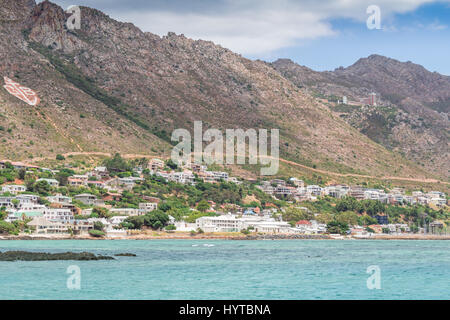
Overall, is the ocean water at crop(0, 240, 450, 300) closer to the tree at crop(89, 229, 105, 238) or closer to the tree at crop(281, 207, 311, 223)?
the tree at crop(89, 229, 105, 238)

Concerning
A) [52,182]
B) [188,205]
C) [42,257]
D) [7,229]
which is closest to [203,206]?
[188,205]

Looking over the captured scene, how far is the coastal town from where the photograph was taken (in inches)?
4262

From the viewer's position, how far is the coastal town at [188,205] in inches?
4262

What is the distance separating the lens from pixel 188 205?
133m

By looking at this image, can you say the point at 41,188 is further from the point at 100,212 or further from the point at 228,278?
the point at 228,278

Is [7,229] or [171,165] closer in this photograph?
[7,229]

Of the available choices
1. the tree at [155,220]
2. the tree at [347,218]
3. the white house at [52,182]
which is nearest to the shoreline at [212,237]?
the tree at [155,220]

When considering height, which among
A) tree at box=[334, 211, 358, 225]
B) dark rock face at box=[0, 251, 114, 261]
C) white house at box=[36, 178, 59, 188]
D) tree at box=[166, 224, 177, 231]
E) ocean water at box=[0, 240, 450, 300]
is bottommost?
ocean water at box=[0, 240, 450, 300]

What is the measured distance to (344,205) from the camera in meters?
150

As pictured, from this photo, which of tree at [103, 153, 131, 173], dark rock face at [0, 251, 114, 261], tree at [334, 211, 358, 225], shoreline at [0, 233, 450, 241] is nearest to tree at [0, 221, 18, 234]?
shoreline at [0, 233, 450, 241]

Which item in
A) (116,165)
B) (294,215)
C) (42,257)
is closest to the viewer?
(42,257)
